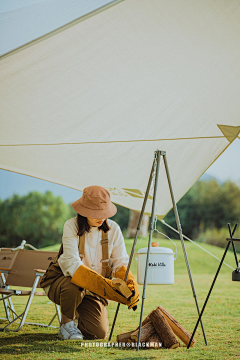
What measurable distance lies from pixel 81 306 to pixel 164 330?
71 cm

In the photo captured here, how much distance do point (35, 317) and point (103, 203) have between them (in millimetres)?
2085

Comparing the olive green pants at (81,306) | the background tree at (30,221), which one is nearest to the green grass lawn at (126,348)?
the olive green pants at (81,306)

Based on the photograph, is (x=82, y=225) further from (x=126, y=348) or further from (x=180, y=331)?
(x=180, y=331)

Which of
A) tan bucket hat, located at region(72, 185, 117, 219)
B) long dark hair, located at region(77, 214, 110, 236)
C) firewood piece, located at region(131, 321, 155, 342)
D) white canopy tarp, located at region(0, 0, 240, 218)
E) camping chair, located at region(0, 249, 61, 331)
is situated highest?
white canopy tarp, located at region(0, 0, 240, 218)

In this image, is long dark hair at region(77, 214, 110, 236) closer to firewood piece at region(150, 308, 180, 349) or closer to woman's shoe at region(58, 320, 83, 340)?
woman's shoe at region(58, 320, 83, 340)

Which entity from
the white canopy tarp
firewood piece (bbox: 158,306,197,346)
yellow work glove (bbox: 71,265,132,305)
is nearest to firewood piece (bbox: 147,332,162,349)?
firewood piece (bbox: 158,306,197,346)

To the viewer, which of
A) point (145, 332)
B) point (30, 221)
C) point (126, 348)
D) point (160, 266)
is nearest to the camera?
point (126, 348)

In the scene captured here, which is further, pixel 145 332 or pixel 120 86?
pixel 120 86

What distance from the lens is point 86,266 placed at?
2.71 meters

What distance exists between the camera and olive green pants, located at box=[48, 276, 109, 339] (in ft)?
8.95

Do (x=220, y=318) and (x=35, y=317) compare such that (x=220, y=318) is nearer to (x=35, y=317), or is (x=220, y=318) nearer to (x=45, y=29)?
(x=35, y=317)

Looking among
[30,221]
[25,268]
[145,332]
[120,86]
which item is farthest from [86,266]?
[30,221]

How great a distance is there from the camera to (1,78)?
269 cm

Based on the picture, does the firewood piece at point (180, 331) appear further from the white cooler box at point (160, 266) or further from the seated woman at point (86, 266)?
the seated woman at point (86, 266)
